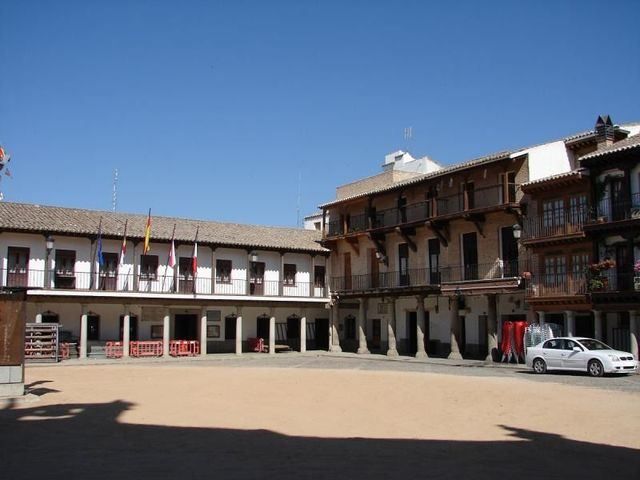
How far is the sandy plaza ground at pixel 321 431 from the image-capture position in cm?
877

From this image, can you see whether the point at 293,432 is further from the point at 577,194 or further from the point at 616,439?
the point at 577,194

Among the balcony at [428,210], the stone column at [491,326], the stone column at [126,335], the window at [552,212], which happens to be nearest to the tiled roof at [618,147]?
the window at [552,212]

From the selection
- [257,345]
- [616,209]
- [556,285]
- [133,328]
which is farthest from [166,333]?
[616,209]

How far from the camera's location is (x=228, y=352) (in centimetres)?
4100

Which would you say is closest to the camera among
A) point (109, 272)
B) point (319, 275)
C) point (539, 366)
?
point (539, 366)

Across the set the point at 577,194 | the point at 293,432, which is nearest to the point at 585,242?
the point at 577,194

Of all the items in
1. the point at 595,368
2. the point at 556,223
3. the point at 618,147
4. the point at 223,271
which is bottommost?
the point at 595,368

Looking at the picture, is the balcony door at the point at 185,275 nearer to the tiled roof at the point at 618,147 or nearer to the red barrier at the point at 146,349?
the red barrier at the point at 146,349

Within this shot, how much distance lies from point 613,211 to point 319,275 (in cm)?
2087

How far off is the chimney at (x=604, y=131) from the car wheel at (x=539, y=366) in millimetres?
9808

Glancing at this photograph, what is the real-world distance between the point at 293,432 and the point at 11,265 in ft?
85.8

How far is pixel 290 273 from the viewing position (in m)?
42.5

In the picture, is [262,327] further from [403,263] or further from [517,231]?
[517,231]

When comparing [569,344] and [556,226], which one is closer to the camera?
[569,344]
